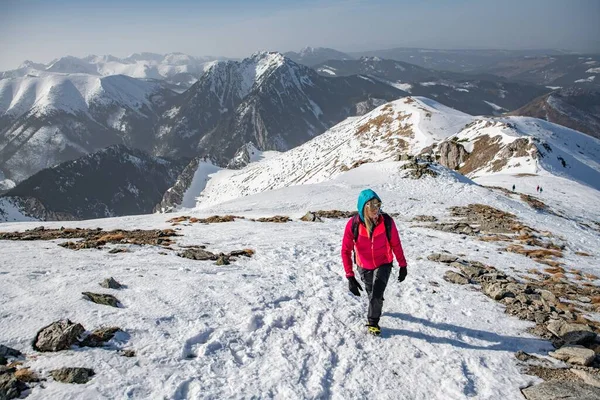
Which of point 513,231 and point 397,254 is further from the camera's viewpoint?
point 513,231

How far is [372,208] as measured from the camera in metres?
8.06

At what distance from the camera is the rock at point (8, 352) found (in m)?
6.51

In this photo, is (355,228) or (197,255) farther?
(197,255)

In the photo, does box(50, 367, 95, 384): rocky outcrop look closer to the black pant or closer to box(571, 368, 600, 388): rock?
the black pant

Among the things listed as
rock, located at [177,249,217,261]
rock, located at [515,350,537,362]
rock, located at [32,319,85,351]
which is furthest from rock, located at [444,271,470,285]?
rock, located at [32,319,85,351]

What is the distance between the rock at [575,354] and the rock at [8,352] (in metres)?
11.3

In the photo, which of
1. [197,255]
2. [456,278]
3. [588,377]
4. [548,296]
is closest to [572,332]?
[588,377]

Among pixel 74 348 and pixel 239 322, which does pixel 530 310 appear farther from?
pixel 74 348

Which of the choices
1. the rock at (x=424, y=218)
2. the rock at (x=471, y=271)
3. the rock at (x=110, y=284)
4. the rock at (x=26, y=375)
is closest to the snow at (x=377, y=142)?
the rock at (x=424, y=218)

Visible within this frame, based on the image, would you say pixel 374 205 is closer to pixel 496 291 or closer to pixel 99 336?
pixel 496 291

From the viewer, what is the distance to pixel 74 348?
696 centimetres

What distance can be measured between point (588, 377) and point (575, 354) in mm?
742

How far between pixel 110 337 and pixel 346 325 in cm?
552

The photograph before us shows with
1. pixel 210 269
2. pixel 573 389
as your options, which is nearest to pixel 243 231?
pixel 210 269
